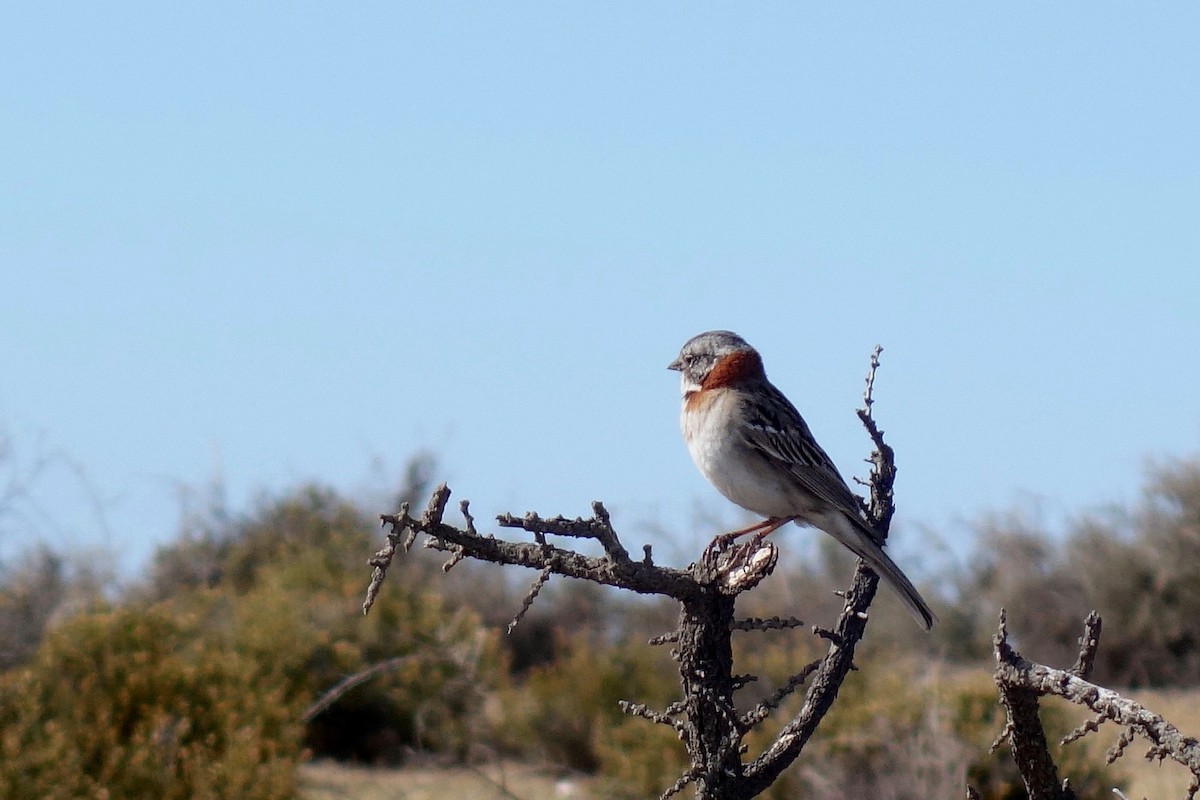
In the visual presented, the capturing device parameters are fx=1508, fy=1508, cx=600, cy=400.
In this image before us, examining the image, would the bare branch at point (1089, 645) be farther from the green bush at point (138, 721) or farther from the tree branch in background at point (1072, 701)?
the green bush at point (138, 721)

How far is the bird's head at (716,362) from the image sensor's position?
21.6ft

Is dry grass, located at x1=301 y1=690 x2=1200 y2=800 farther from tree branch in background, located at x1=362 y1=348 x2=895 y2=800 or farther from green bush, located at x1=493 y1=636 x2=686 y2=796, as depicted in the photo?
tree branch in background, located at x1=362 y1=348 x2=895 y2=800

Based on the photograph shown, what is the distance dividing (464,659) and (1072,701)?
8736 millimetres

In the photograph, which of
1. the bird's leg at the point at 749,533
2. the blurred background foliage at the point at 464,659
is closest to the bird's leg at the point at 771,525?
the bird's leg at the point at 749,533

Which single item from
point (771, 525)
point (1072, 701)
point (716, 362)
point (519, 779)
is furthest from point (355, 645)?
point (1072, 701)

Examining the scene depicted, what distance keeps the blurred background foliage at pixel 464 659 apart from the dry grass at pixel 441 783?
0.85 ft

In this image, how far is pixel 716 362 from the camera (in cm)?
666

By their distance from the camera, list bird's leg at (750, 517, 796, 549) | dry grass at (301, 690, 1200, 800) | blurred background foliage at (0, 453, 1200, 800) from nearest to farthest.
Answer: bird's leg at (750, 517, 796, 549) → blurred background foliage at (0, 453, 1200, 800) → dry grass at (301, 690, 1200, 800)

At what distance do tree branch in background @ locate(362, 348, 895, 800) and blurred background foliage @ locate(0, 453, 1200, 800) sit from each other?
4705 millimetres

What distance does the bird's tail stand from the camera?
5.19 metres

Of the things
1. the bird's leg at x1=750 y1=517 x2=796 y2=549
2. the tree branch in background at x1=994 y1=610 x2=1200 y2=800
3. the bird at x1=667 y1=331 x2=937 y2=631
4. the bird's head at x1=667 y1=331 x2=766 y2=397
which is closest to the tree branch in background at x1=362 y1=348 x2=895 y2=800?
the tree branch in background at x1=994 y1=610 x2=1200 y2=800

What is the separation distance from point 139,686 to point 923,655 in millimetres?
10394

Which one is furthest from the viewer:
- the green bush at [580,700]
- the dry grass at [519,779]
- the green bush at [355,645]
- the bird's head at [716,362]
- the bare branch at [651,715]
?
the green bush at [580,700]

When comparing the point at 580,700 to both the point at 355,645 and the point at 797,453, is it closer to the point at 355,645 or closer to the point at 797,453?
the point at 355,645
